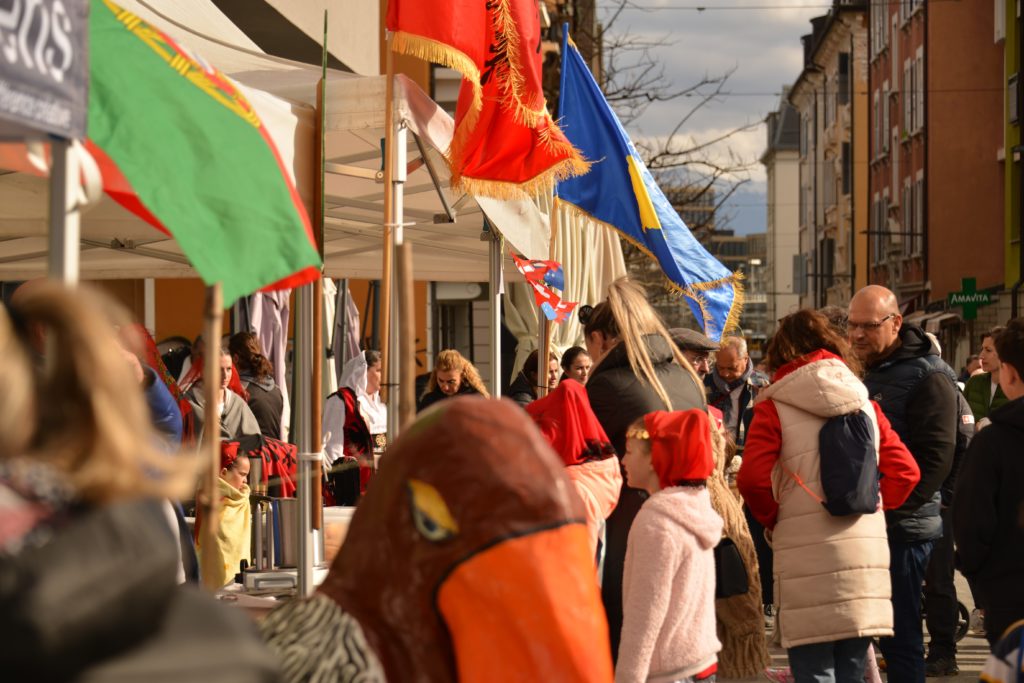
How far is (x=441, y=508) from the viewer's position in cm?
223

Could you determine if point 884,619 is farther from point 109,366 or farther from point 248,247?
point 109,366

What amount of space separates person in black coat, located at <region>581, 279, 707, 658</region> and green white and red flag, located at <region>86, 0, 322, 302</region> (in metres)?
2.01

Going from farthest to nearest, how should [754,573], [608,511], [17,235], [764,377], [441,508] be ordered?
[764,377] < [17,235] < [754,573] < [608,511] < [441,508]

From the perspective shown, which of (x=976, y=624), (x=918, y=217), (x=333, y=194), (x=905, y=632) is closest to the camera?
(x=905, y=632)

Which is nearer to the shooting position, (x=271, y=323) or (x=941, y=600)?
(x=941, y=600)

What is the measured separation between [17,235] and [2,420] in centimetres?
626

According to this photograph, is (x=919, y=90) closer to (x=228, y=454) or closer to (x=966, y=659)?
(x=966, y=659)

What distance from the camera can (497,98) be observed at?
244 inches

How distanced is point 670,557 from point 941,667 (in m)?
3.77

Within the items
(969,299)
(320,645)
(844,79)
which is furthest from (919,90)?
(320,645)

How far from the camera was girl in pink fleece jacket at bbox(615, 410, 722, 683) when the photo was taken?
477cm

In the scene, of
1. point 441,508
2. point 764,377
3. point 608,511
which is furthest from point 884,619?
point 764,377

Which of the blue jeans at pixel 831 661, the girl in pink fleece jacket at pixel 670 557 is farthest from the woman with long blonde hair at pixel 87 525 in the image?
the blue jeans at pixel 831 661

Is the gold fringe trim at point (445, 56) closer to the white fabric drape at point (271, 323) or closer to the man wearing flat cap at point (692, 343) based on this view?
the man wearing flat cap at point (692, 343)
